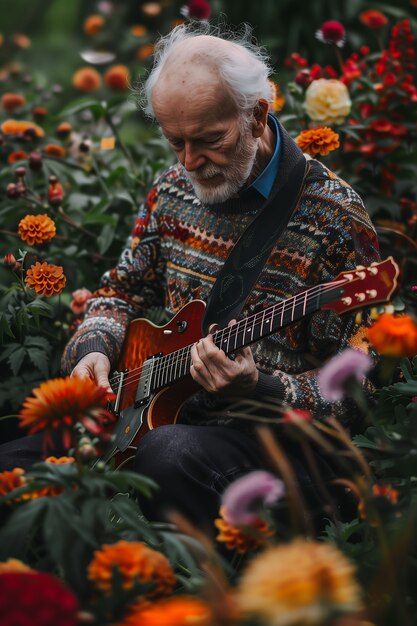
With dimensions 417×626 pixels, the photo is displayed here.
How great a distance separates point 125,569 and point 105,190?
2139mm

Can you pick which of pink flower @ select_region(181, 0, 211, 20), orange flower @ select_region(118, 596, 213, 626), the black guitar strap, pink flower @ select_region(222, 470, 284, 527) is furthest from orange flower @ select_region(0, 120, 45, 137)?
orange flower @ select_region(118, 596, 213, 626)

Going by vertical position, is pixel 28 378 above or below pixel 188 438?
below

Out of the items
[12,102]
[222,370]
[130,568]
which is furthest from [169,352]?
[12,102]

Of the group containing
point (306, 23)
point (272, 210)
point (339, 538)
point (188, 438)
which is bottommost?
point (306, 23)

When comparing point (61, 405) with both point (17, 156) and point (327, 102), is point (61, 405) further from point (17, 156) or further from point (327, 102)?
point (17, 156)

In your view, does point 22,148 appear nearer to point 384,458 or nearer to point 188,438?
point 188,438

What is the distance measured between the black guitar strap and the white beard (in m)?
0.09

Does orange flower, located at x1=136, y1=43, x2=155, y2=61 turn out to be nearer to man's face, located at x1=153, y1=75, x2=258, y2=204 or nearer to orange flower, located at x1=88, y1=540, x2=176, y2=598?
man's face, located at x1=153, y1=75, x2=258, y2=204

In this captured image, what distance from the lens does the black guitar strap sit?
7.58 ft

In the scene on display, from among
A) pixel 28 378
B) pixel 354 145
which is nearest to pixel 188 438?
pixel 28 378

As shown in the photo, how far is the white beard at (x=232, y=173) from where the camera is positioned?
2318mm

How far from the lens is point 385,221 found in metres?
3.05

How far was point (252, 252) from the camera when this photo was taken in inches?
92.0

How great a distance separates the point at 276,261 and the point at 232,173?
23cm
